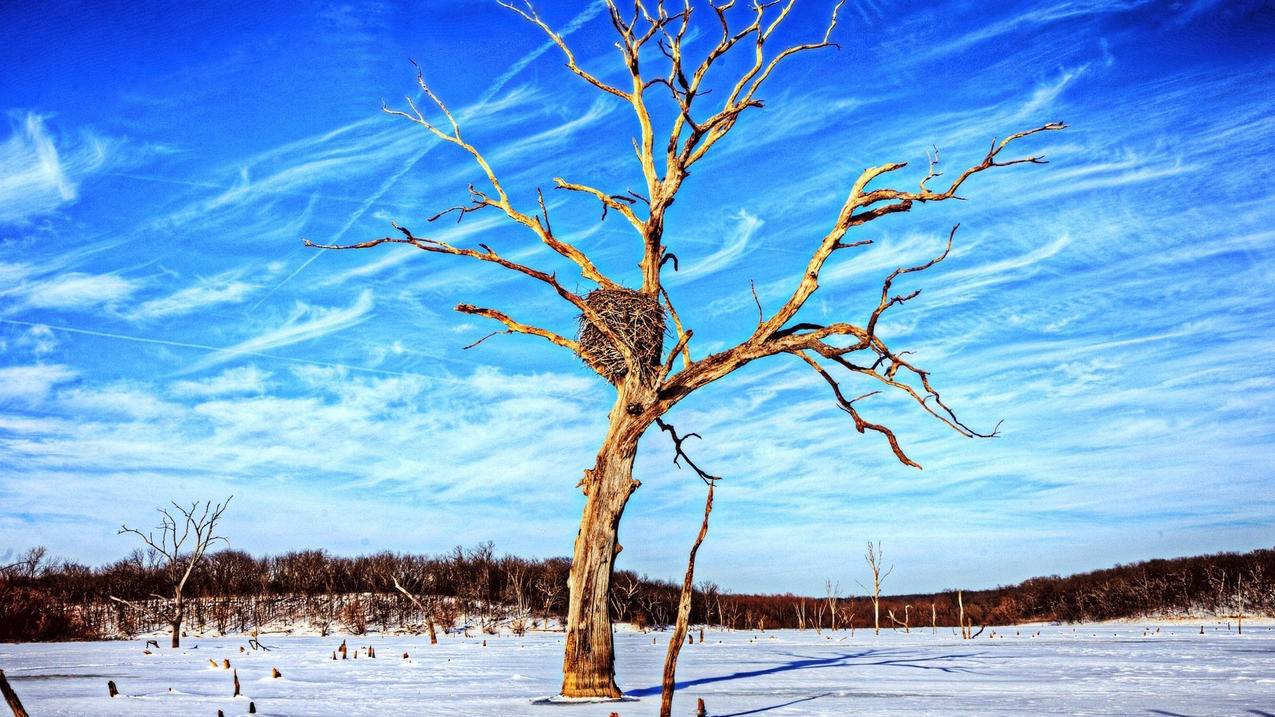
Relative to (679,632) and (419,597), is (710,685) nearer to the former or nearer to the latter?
(679,632)

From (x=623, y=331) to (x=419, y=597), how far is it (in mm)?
30720

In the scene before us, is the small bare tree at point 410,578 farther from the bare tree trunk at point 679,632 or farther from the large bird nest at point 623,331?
the bare tree trunk at point 679,632

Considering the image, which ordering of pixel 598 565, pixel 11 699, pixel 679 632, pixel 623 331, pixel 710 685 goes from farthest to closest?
pixel 710 685, pixel 623 331, pixel 598 565, pixel 679 632, pixel 11 699

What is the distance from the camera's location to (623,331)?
9.35 meters

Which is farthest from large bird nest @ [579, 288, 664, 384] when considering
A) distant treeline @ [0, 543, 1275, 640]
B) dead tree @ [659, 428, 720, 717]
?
distant treeline @ [0, 543, 1275, 640]

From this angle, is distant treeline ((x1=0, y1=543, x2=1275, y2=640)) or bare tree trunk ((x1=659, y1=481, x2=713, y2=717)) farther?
distant treeline ((x1=0, y1=543, x2=1275, y2=640))

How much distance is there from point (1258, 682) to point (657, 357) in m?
7.31

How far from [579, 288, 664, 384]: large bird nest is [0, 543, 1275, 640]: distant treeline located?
21656 mm

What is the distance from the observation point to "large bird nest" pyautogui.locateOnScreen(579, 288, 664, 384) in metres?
9.40

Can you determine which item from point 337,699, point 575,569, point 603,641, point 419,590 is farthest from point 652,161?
point 419,590

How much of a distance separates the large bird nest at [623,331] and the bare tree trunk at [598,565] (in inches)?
A: 21.4

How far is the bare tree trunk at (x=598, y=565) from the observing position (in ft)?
27.7

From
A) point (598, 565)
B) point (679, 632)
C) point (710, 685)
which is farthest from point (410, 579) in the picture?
point (679, 632)

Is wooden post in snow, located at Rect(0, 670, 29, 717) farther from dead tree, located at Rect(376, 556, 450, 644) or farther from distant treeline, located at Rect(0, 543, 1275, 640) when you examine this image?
dead tree, located at Rect(376, 556, 450, 644)
